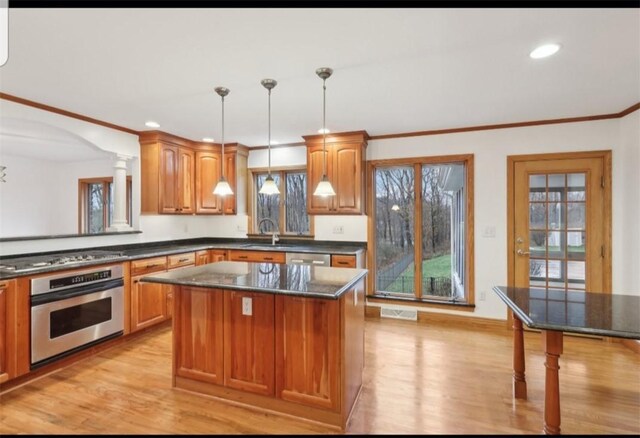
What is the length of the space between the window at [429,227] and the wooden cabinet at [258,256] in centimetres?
133

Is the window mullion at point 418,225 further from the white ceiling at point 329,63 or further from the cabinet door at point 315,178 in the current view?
the cabinet door at point 315,178

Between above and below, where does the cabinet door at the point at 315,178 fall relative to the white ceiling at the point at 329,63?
below

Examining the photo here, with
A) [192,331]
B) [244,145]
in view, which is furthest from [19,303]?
[244,145]

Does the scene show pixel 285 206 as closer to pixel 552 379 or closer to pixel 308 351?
pixel 308 351

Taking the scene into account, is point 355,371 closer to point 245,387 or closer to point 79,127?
point 245,387

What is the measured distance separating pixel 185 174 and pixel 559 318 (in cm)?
432

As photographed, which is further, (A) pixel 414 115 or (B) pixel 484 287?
(B) pixel 484 287

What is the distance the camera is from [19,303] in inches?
97.8

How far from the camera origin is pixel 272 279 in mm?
2266

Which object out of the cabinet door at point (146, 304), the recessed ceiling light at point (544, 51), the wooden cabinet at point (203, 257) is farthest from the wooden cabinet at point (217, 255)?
the recessed ceiling light at point (544, 51)

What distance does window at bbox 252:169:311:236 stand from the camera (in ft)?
15.6

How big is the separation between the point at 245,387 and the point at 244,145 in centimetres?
349

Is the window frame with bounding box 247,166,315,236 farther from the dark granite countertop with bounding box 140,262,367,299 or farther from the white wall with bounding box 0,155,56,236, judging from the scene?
the white wall with bounding box 0,155,56,236

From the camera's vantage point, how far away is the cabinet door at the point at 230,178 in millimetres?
4688
